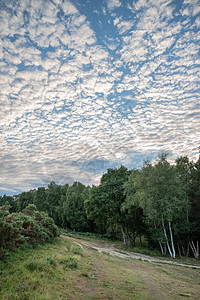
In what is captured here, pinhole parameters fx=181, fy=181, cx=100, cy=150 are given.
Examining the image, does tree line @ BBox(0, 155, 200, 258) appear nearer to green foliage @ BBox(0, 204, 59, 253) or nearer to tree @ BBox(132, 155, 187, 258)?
tree @ BBox(132, 155, 187, 258)

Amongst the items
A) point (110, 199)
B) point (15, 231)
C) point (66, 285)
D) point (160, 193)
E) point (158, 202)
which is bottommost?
point (66, 285)

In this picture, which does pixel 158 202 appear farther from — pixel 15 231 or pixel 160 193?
pixel 15 231

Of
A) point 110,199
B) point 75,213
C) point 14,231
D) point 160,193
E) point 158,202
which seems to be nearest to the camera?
point 14,231

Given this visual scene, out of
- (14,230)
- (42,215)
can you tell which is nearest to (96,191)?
(42,215)

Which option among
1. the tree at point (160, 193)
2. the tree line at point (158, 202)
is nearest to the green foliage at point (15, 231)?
the tree at point (160, 193)

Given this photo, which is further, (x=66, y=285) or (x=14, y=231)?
(x=14, y=231)

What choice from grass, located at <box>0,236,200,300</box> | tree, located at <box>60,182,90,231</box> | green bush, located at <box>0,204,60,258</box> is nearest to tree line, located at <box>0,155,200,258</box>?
green bush, located at <box>0,204,60,258</box>

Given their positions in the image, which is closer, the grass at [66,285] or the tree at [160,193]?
the grass at [66,285]

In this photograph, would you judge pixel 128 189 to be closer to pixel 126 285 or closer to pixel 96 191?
pixel 96 191

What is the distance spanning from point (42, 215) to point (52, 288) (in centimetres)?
1671

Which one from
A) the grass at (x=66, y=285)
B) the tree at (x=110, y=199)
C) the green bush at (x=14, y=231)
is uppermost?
the tree at (x=110, y=199)

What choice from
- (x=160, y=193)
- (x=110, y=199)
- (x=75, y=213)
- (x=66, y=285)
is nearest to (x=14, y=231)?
(x=66, y=285)

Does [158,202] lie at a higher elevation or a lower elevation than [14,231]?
higher

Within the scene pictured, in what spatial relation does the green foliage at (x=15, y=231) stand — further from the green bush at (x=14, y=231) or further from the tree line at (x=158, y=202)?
the tree line at (x=158, y=202)
